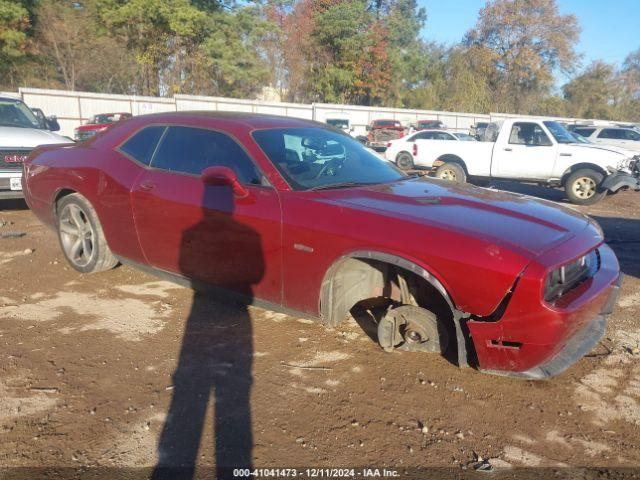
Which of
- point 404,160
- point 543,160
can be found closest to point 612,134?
point 404,160

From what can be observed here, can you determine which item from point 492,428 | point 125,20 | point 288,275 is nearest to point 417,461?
point 492,428

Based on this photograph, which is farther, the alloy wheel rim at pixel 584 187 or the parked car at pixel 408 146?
the parked car at pixel 408 146

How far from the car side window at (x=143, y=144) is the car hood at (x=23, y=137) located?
3.71 meters

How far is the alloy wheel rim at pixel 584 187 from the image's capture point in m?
10.1

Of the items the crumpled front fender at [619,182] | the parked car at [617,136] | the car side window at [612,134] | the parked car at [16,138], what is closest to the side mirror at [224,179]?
the parked car at [16,138]

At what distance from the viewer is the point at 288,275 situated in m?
3.18

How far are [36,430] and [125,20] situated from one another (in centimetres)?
3388

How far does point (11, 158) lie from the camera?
266 inches

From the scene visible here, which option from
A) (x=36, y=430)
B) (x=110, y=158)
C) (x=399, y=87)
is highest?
(x=399, y=87)

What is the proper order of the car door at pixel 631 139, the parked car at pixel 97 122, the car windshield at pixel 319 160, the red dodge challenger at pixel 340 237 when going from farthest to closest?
1. the parked car at pixel 97 122
2. the car door at pixel 631 139
3. the car windshield at pixel 319 160
4. the red dodge challenger at pixel 340 237

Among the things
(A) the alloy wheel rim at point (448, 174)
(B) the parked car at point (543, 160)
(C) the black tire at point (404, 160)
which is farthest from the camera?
(C) the black tire at point (404, 160)

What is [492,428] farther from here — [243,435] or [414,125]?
[414,125]

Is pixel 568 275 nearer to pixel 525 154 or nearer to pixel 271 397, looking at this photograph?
pixel 271 397

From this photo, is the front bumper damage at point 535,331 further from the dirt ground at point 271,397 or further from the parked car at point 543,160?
the parked car at point 543,160
